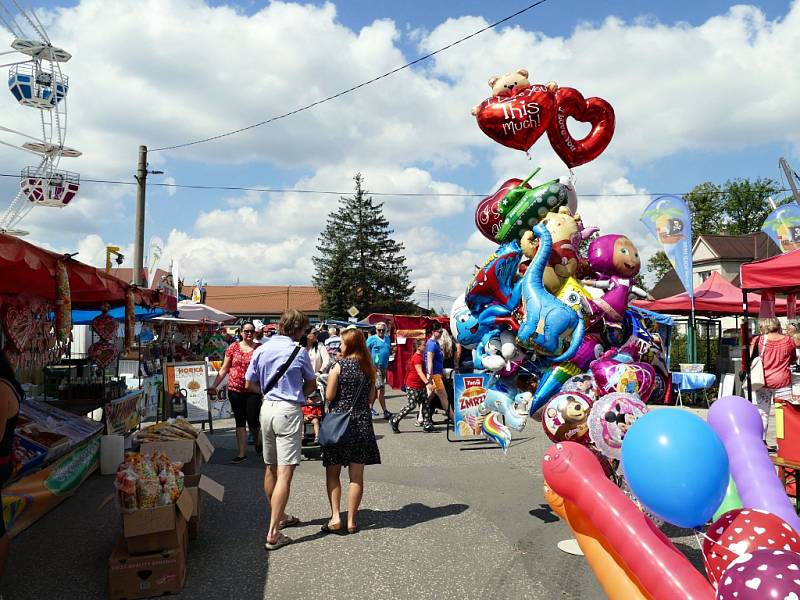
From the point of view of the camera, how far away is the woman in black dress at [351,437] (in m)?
5.20

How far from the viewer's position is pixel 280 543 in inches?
192

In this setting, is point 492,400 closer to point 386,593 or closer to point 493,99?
point 386,593

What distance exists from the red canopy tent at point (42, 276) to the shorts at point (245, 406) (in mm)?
1766

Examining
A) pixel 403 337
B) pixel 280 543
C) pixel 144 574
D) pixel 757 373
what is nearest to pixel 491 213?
pixel 280 543

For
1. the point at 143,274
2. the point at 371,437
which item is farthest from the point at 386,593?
the point at 143,274

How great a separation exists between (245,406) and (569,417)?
4629 mm

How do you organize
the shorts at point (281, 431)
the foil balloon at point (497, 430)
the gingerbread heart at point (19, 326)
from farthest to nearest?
the foil balloon at point (497, 430) → the gingerbread heart at point (19, 326) → the shorts at point (281, 431)

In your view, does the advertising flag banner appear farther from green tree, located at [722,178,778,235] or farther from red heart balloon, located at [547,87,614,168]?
green tree, located at [722,178,778,235]

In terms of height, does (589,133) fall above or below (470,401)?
above

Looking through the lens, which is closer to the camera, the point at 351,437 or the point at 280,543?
the point at 280,543

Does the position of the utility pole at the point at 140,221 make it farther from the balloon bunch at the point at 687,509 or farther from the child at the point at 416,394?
the balloon bunch at the point at 687,509

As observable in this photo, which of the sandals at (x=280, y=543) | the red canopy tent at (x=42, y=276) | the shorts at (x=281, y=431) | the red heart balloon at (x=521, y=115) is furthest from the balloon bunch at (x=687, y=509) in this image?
the red canopy tent at (x=42, y=276)

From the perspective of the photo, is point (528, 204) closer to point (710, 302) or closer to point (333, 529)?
point (333, 529)

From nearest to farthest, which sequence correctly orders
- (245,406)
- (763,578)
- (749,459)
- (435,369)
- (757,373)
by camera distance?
(763,578), (749,459), (245,406), (757,373), (435,369)
